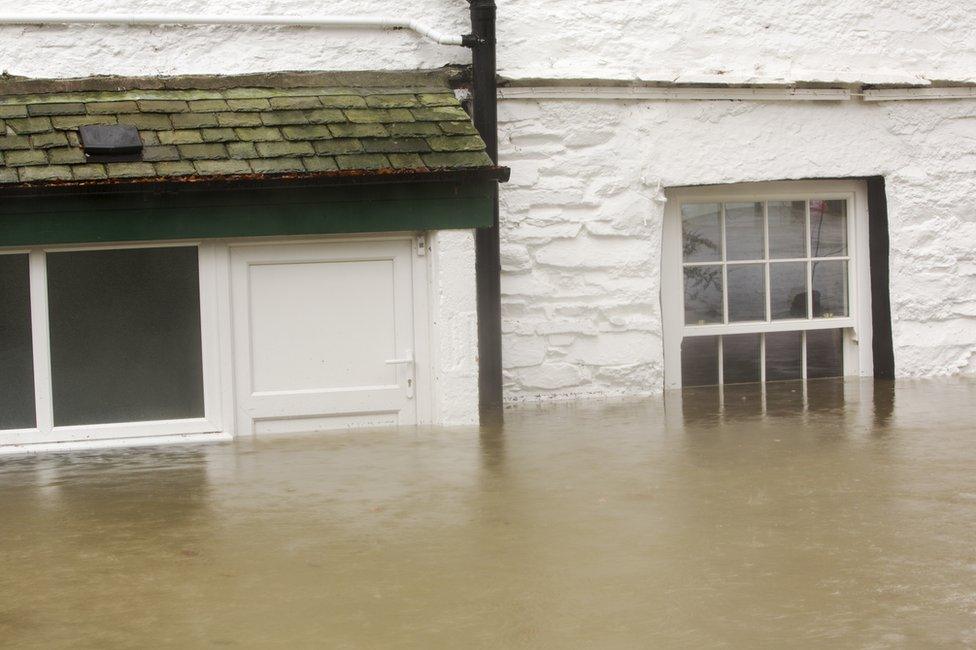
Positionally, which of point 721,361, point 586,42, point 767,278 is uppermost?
point 586,42

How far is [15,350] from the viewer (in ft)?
26.2

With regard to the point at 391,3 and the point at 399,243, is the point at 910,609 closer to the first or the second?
the point at 399,243

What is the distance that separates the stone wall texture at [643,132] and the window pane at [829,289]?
1.35 feet

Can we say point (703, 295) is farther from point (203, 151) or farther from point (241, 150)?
point (203, 151)

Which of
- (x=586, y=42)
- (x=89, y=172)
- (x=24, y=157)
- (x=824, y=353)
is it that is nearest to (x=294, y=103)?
(x=89, y=172)

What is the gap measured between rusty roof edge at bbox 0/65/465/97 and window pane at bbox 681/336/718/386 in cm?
268

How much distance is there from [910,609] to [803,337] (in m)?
5.88

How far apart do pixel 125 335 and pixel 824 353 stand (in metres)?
5.27

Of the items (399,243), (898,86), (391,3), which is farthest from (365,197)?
(898,86)

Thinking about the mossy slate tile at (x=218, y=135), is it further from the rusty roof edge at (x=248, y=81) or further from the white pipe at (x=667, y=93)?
the white pipe at (x=667, y=93)

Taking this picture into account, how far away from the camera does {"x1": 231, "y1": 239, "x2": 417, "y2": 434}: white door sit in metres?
8.36

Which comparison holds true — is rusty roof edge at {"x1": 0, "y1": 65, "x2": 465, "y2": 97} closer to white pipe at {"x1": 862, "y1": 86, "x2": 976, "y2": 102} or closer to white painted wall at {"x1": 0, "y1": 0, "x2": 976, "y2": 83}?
white painted wall at {"x1": 0, "y1": 0, "x2": 976, "y2": 83}

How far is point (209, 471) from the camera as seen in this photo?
7.24 m

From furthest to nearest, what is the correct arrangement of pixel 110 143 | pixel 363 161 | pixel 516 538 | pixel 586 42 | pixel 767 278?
1. pixel 767 278
2. pixel 586 42
3. pixel 363 161
4. pixel 110 143
5. pixel 516 538
